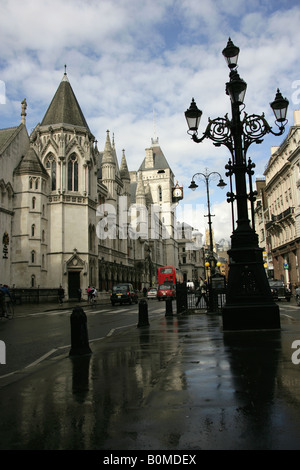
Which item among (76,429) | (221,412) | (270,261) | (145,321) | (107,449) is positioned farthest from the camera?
(270,261)

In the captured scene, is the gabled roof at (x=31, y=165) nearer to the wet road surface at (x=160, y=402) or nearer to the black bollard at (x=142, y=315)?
the black bollard at (x=142, y=315)

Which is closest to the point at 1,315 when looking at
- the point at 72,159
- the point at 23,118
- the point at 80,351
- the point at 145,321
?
the point at 145,321

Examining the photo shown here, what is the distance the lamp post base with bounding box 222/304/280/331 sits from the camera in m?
9.58

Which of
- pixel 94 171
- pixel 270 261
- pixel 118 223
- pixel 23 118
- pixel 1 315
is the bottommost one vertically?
pixel 1 315

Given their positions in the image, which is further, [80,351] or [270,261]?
[270,261]

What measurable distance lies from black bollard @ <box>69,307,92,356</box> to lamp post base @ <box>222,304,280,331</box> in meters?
3.80

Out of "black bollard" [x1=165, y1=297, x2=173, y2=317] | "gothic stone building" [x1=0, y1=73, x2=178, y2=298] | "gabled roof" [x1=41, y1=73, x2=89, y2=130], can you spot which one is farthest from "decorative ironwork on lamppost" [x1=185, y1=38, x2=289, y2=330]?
A: "gabled roof" [x1=41, y1=73, x2=89, y2=130]

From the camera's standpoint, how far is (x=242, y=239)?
1030cm

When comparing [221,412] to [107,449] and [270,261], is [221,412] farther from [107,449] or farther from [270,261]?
[270,261]

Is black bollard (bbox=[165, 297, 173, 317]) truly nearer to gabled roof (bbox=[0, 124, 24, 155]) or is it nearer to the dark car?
the dark car

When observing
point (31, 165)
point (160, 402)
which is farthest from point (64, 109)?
point (160, 402)

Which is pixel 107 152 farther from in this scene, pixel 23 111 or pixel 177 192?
pixel 177 192

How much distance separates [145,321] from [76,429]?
1024 centimetres
